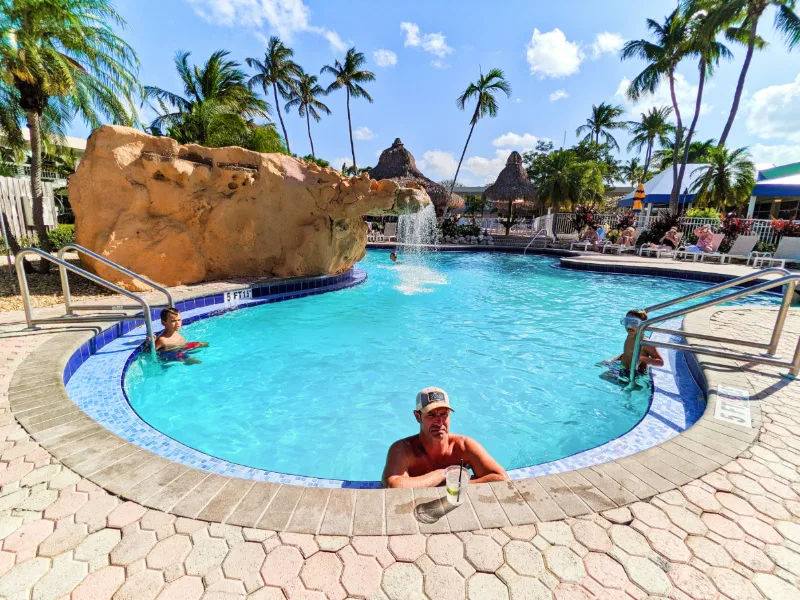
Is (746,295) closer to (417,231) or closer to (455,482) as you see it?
(455,482)

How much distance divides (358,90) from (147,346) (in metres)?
30.9

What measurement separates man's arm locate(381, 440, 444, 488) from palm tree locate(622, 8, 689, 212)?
25145 millimetres

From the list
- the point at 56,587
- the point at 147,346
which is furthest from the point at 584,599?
the point at 147,346

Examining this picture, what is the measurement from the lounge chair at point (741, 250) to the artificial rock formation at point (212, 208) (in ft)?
39.2

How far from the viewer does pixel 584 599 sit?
5.31 ft

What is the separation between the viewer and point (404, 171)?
26.4m

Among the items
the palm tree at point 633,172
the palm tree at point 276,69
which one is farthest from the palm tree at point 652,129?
the palm tree at point 276,69

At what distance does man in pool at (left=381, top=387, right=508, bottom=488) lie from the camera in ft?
8.23

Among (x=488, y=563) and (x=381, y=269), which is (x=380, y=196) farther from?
(x=488, y=563)

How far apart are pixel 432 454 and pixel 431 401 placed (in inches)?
18.4

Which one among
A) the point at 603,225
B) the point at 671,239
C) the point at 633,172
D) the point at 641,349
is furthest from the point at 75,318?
the point at 633,172

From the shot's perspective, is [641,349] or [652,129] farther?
[652,129]

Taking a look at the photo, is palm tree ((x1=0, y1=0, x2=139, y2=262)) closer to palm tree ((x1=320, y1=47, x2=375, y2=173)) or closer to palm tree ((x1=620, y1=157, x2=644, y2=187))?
palm tree ((x1=320, y1=47, x2=375, y2=173))

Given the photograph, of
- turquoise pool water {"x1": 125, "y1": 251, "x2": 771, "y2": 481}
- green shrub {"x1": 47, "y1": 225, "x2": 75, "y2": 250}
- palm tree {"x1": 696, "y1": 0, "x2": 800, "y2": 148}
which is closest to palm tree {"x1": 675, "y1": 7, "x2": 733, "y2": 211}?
palm tree {"x1": 696, "y1": 0, "x2": 800, "y2": 148}
